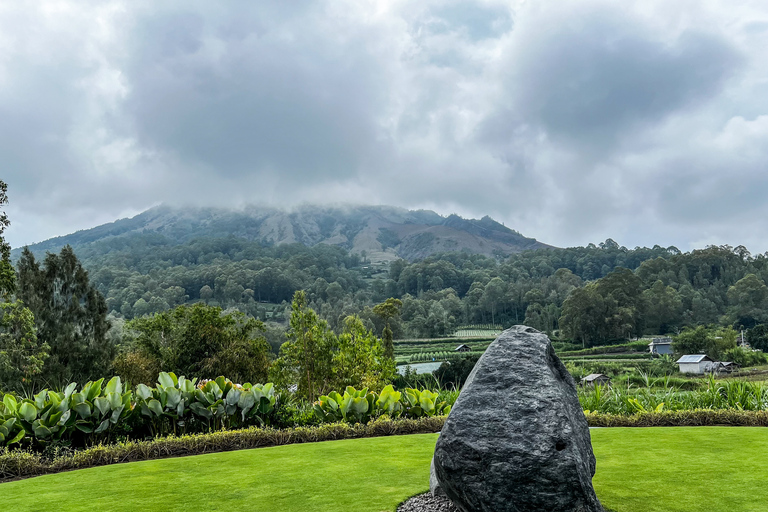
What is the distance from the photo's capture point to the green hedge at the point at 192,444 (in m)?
7.38

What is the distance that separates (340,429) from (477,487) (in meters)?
5.65

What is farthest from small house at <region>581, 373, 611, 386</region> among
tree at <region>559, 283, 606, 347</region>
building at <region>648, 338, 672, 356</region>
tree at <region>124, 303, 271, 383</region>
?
tree at <region>559, 283, 606, 347</region>

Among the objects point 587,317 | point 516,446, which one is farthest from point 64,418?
point 587,317

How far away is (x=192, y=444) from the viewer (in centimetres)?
841

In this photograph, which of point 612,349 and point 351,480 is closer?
point 351,480

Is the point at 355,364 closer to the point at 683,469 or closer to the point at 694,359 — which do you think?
the point at 683,469

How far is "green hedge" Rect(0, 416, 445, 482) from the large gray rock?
17.4 ft

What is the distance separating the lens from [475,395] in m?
4.43

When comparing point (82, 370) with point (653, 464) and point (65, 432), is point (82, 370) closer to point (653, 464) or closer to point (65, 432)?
point (65, 432)

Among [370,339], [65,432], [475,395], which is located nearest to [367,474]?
[475,395]

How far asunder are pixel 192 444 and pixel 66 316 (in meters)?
22.6

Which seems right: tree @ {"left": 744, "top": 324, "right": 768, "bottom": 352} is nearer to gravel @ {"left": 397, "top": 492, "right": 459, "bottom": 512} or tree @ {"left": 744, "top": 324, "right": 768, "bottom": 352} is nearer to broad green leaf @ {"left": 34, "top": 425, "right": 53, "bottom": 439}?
gravel @ {"left": 397, "top": 492, "right": 459, "bottom": 512}

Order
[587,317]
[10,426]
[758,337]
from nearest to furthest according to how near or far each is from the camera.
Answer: [10,426] < [758,337] < [587,317]

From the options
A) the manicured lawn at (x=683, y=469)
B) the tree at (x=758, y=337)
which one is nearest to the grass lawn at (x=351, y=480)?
the manicured lawn at (x=683, y=469)
